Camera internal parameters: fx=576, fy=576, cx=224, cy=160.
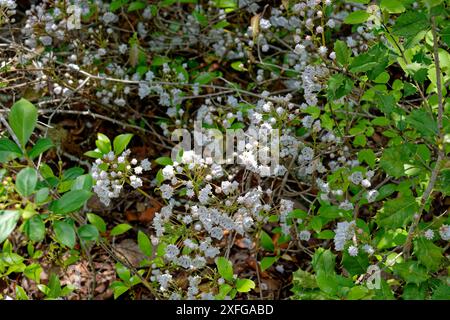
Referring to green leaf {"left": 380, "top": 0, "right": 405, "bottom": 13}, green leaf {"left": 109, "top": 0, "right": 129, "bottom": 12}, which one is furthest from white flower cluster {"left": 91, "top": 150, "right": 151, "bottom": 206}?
green leaf {"left": 380, "top": 0, "right": 405, "bottom": 13}

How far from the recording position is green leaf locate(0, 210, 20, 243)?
163 centimetres

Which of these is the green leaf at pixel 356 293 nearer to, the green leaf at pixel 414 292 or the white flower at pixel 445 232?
the green leaf at pixel 414 292

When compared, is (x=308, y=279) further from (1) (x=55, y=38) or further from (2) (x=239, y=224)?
(1) (x=55, y=38)

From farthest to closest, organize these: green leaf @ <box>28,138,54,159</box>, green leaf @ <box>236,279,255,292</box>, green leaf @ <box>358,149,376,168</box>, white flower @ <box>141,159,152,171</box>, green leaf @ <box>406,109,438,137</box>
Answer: white flower @ <box>141,159,152,171</box>
green leaf @ <box>358,149,376,168</box>
green leaf @ <box>236,279,255,292</box>
green leaf @ <box>28,138,54,159</box>
green leaf @ <box>406,109,438,137</box>

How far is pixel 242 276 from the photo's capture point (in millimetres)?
3143

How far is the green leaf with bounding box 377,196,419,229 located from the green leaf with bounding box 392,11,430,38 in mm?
627

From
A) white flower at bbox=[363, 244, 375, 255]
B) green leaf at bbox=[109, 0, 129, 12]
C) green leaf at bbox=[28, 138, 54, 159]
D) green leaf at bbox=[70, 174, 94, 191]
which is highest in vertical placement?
green leaf at bbox=[28, 138, 54, 159]

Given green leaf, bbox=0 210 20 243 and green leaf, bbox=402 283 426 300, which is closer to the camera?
green leaf, bbox=0 210 20 243

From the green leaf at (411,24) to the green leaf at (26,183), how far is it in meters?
1.21

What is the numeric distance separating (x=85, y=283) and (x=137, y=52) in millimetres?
1388

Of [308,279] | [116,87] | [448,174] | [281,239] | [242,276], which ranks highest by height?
[448,174]

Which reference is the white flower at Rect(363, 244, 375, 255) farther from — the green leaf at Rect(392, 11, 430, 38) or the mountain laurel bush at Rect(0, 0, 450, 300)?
the green leaf at Rect(392, 11, 430, 38)
